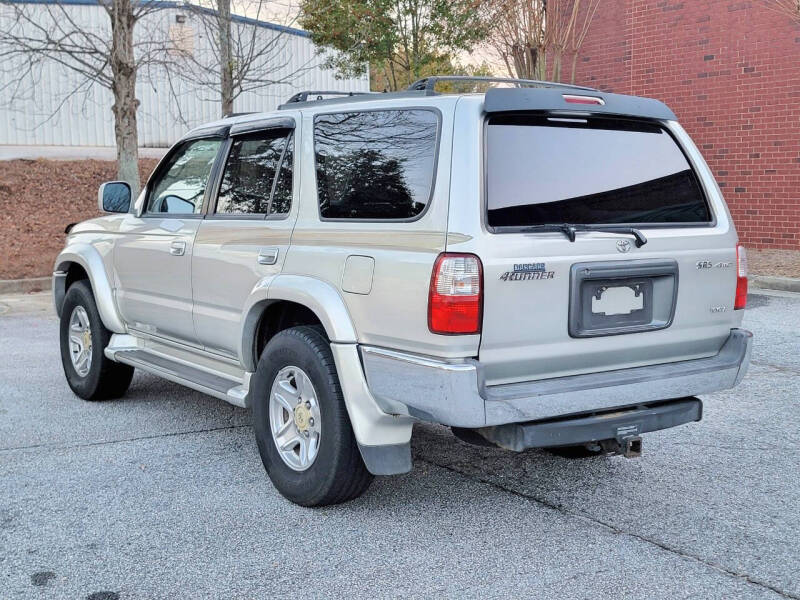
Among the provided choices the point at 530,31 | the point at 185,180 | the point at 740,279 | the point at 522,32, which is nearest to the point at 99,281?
the point at 185,180

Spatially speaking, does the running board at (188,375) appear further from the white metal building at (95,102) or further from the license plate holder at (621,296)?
the white metal building at (95,102)

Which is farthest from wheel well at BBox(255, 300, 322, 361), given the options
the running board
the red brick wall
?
the red brick wall

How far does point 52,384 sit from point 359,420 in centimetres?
399

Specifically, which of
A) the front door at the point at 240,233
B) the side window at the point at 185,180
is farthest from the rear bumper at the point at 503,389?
the side window at the point at 185,180

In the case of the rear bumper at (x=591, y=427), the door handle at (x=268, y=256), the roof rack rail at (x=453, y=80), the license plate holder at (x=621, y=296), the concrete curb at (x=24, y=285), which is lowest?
the concrete curb at (x=24, y=285)

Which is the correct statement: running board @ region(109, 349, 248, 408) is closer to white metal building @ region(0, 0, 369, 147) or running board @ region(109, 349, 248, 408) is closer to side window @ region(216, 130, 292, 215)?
→ side window @ region(216, 130, 292, 215)

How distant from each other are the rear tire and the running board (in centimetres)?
37

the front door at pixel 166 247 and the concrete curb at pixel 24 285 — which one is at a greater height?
the front door at pixel 166 247

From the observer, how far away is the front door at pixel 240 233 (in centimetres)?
454

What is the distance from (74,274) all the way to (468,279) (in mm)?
4264

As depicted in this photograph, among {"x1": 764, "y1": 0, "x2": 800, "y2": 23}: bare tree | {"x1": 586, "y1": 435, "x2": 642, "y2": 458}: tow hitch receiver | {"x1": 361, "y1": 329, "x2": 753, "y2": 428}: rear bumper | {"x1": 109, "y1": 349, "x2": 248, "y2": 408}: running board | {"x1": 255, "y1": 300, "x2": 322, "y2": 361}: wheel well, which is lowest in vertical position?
{"x1": 586, "y1": 435, "x2": 642, "y2": 458}: tow hitch receiver

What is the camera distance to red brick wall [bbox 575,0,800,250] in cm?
1364

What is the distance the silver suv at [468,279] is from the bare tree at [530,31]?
33.4 ft

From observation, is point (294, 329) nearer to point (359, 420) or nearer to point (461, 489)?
point (359, 420)
